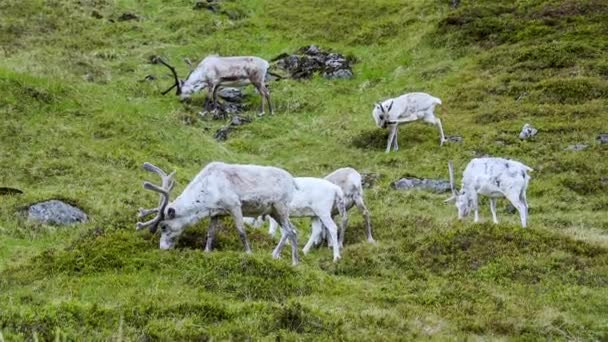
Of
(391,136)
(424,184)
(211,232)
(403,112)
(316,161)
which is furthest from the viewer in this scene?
(403,112)

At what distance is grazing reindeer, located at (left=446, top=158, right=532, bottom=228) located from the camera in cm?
1789

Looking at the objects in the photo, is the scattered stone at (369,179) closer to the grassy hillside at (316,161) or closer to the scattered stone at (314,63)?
the grassy hillside at (316,161)

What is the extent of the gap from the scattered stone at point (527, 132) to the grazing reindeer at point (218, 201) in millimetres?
14863

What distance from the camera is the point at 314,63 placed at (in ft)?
126

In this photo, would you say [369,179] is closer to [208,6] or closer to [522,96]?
[522,96]

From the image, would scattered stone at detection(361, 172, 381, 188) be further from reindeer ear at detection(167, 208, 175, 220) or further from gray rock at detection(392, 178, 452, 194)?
reindeer ear at detection(167, 208, 175, 220)

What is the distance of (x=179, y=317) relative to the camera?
10.2m

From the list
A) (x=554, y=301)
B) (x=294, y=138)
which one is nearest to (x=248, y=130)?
(x=294, y=138)

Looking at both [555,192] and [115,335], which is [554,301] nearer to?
[115,335]

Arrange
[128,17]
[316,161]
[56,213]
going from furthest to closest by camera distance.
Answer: [128,17] < [316,161] < [56,213]

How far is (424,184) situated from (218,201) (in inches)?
428

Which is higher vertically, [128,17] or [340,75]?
[128,17]

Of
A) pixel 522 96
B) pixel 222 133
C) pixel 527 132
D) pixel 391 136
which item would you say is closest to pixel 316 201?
pixel 391 136

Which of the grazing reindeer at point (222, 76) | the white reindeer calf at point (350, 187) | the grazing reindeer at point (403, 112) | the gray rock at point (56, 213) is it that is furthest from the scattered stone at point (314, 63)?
the gray rock at point (56, 213)
